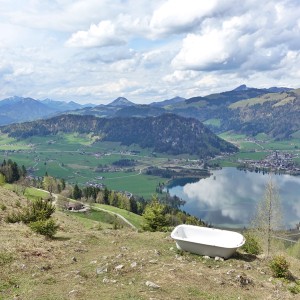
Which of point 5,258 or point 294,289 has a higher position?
point 5,258

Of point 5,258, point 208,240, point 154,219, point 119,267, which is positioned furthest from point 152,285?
point 154,219

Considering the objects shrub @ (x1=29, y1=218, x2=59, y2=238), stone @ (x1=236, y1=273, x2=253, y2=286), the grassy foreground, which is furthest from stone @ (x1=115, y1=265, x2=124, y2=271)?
shrub @ (x1=29, y1=218, x2=59, y2=238)

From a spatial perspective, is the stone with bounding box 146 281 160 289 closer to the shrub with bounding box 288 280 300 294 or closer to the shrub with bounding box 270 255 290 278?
the shrub with bounding box 288 280 300 294

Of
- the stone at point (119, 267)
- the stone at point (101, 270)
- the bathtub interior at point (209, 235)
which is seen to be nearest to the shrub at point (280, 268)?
the bathtub interior at point (209, 235)

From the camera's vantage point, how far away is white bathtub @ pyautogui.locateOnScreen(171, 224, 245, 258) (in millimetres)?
30688

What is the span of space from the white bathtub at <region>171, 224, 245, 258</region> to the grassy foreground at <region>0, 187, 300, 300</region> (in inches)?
32.1

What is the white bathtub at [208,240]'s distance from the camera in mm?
30688

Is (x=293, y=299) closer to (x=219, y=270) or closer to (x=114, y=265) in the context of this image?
→ (x=219, y=270)

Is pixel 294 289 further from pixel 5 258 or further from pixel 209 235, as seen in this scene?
pixel 5 258

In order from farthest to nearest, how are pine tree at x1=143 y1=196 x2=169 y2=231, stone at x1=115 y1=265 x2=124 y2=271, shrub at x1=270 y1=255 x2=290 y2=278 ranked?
pine tree at x1=143 y1=196 x2=169 y2=231 → shrub at x1=270 y1=255 x2=290 y2=278 → stone at x1=115 y1=265 x2=124 y2=271

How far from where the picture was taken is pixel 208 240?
1340 inches

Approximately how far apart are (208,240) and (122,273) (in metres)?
10.7

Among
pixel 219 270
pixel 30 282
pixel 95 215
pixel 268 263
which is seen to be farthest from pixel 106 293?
pixel 95 215

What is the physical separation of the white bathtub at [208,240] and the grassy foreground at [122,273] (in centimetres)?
81
